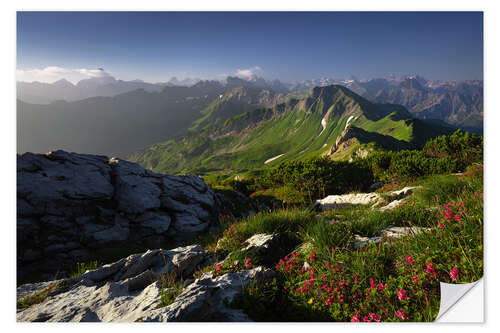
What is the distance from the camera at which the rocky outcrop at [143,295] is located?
11.0 ft

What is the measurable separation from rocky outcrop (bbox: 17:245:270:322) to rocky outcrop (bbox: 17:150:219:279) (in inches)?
159

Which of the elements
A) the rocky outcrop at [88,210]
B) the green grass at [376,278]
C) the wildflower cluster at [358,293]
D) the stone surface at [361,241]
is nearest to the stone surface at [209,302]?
the green grass at [376,278]

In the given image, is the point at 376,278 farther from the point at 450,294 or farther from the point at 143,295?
the point at 143,295

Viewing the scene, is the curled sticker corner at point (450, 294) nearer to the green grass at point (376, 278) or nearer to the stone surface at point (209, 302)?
the green grass at point (376, 278)

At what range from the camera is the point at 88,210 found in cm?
1080

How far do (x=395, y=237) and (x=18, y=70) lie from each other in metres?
11.3

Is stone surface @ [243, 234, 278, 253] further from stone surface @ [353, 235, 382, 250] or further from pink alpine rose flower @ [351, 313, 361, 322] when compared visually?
pink alpine rose flower @ [351, 313, 361, 322]

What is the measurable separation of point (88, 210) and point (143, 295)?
912 cm

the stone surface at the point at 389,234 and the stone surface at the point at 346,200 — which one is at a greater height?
the stone surface at the point at 389,234

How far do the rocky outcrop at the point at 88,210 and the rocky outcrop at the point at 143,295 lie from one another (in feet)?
13.3
